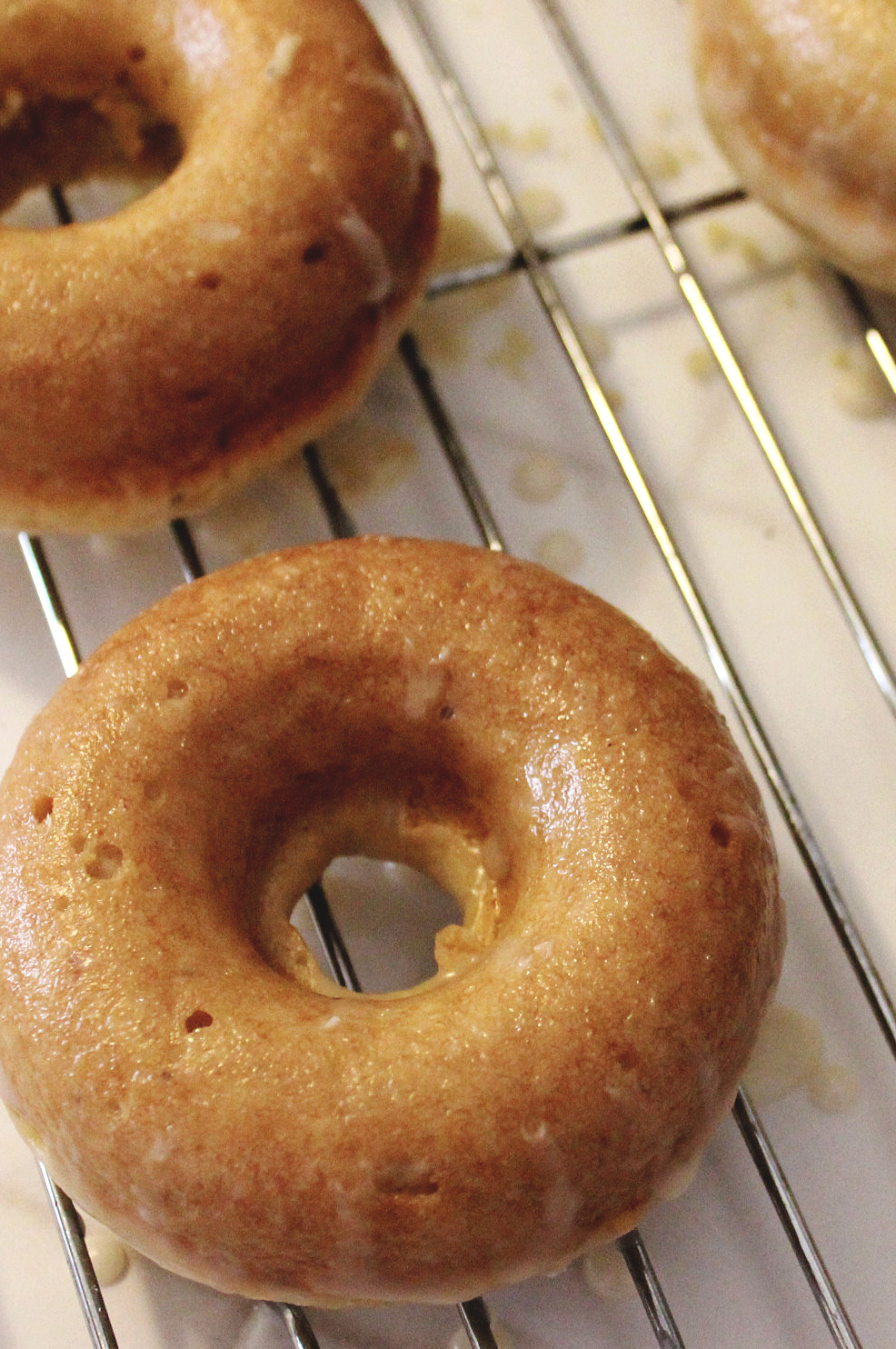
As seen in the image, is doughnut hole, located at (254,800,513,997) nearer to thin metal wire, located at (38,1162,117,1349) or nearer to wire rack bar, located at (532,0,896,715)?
thin metal wire, located at (38,1162,117,1349)

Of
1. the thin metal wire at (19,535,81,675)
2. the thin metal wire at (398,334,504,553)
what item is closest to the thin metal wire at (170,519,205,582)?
the thin metal wire at (19,535,81,675)

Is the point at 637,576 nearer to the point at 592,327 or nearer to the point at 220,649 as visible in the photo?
the point at 592,327

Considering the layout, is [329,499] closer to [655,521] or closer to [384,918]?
[655,521]

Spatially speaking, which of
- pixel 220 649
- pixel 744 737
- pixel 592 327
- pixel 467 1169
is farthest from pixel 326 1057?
pixel 592 327

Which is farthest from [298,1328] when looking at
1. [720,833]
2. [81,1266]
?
[720,833]

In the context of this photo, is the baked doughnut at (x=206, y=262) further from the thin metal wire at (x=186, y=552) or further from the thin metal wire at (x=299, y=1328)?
the thin metal wire at (x=299, y=1328)

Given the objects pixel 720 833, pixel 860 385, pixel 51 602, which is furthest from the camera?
pixel 860 385
